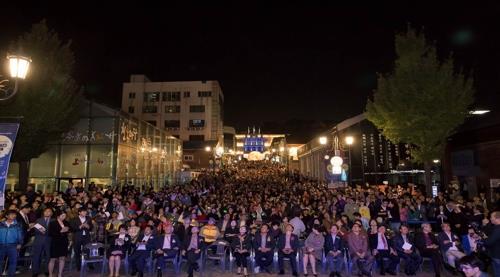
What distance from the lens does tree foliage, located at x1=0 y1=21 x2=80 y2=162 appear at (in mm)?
18719

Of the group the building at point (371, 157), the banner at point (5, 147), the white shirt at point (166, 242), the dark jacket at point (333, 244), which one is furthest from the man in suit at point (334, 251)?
the building at point (371, 157)

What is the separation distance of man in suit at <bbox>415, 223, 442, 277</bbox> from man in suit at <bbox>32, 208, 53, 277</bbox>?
11273 mm

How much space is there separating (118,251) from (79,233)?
1.60 meters

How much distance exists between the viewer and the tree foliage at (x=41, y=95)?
61.4 ft

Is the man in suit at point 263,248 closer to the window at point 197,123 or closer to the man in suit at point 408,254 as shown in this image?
the man in suit at point 408,254

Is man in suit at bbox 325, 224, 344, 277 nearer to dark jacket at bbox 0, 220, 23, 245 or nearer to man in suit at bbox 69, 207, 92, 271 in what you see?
man in suit at bbox 69, 207, 92, 271

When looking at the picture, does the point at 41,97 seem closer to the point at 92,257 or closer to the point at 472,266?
the point at 92,257

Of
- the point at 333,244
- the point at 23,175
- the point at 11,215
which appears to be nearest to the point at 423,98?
the point at 333,244

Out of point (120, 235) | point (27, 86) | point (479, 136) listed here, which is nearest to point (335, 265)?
point (120, 235)

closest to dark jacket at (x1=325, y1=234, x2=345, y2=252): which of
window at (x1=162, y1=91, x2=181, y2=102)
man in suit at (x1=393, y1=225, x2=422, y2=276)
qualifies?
man in suit at (x1=393, y1=225, x2=422, y2=276)

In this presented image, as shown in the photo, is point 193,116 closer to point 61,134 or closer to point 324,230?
point 61,134

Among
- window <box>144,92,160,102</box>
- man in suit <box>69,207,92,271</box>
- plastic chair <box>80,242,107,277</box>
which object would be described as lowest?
plastic chair <box>80,242,107,277</box>

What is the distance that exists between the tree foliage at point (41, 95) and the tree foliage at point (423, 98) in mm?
19804

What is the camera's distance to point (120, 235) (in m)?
10.8
